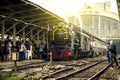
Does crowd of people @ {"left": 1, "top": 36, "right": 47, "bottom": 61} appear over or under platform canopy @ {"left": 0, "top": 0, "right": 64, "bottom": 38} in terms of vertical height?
under

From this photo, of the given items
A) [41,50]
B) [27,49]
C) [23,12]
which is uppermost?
[23,12]

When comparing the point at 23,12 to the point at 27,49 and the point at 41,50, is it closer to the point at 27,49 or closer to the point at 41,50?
the point at 27,49

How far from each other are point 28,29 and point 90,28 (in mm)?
69203

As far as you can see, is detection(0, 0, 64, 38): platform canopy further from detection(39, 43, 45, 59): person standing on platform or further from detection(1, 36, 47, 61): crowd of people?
detection(39, 43, 45, 59): person standing on platform

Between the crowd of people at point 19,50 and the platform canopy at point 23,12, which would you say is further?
the crowd of people at point 19,50

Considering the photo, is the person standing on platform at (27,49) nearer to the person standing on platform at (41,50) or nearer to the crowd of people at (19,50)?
the crowd of people at (19,50)

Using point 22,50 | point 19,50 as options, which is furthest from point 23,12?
point 19,50

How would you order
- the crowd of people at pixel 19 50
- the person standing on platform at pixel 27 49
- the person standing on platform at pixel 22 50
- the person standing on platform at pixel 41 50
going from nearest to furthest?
1. the crowd of people at pixel 19 50
2. the person standing on platform at pixel 22 50
3. the person standing on platform at pixel 27 49
4. the person standing on platform at pixel 41 50

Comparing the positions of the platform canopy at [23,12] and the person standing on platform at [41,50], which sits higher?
the platform canopy at [23,12]

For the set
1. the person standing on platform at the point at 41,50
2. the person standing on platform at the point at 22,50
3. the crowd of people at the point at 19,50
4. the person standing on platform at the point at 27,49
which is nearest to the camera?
the crowd of people at the point at 19,50

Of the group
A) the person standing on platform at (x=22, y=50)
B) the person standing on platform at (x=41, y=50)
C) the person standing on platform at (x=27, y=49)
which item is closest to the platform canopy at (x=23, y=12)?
the person standing on platform at (x=27, y=49)

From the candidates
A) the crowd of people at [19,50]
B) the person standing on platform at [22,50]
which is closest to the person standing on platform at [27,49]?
the crowd of people at [19,50]

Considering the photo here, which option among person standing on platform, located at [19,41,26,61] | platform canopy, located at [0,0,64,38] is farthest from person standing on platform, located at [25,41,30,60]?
platform canopy, located at [0,0,64,38]

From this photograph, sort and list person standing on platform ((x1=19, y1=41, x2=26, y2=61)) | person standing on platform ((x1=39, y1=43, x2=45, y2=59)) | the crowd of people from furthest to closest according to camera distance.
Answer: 1. person standing on platform ((x1=39, y1=43, x2=45, y2=59))
2. person standing on platform ((x1=19, y1=41, x2=26, y2=61))
3. the crowd of people
